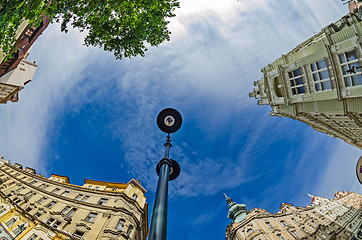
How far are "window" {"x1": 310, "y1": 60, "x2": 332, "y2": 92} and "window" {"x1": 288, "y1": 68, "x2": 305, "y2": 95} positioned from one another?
1.63 meters

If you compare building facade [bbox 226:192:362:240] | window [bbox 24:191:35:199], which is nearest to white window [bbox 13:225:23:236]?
window [bbox 24:191:35:199]

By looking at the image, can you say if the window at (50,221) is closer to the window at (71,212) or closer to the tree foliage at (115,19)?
the window at (71,212)

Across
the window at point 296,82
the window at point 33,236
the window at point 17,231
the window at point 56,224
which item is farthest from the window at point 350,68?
the window at point 17,231

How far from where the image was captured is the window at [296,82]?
61.6 feet

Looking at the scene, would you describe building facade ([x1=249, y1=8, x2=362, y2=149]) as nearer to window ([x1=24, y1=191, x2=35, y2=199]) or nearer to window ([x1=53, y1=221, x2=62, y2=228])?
window ([x1=53, y1=221, x2=62, y2=228])

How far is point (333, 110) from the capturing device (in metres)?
15.8

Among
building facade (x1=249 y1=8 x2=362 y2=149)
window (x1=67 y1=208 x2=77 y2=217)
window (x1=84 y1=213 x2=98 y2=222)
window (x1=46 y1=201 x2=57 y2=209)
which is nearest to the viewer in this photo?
building facade (x1=249 y1=8 x2=362 y2=149)

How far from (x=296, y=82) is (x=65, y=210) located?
3852cm

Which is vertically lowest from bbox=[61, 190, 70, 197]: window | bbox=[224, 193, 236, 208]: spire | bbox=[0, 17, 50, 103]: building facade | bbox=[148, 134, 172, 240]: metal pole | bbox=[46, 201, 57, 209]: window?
bbox=[148, 134, 172, 240]: metal pole

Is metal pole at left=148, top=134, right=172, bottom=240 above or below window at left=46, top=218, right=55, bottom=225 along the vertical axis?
below

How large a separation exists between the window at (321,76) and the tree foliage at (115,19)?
582 inches

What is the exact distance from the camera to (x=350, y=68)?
44.7ft

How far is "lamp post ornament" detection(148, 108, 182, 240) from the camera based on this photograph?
3.49m

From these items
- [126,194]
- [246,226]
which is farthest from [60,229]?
[246,226]
